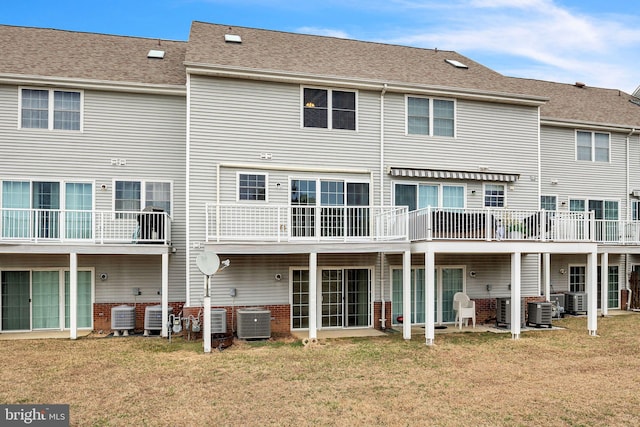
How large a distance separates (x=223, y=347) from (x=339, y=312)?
162 inches

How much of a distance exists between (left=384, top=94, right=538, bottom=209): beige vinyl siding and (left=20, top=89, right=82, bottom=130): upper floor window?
9.54 m

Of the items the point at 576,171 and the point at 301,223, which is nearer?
the point at 301,223

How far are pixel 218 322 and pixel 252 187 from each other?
13.0 ft

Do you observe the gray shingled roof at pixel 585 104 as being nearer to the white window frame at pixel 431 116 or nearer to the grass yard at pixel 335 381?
the white window frame at pixel 431 116

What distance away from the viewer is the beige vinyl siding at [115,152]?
14.6m

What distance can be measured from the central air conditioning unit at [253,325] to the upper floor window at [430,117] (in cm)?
746

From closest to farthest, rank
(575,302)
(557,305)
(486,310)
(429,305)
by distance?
1. (429,305)
2. (486,310)
3. (557,305)
4. (575,302)

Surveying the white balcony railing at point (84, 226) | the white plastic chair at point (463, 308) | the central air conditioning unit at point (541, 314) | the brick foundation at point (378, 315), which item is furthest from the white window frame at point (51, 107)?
the central air conditioning unit at point (541, 314)

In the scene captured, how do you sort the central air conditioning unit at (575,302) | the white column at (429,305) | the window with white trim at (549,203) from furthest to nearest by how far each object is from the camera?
the window with white trim at (549,203) < the central air conditioning unit at (575,302) < the white column at (429,305)

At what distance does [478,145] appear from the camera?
661 inches

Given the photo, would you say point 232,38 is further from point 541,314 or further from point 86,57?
point 541,314

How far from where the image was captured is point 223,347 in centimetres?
1259

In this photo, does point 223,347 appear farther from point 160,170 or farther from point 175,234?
point 160,170

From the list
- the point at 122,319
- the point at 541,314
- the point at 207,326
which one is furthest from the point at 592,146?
the point at 122,319
